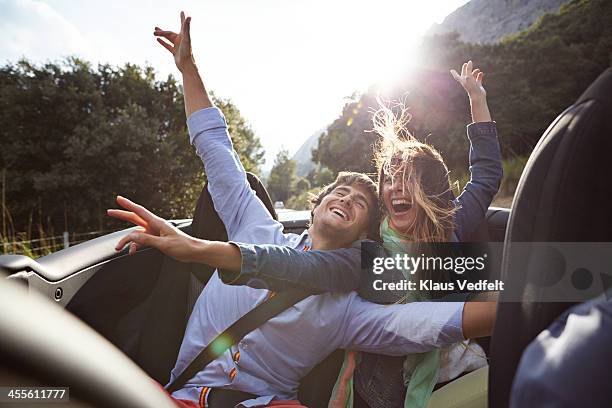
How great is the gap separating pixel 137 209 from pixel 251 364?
705 mm

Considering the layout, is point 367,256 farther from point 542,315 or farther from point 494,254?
point 542,315

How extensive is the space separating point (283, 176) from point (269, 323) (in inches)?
1028

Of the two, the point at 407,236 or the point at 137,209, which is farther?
the point at 407,236

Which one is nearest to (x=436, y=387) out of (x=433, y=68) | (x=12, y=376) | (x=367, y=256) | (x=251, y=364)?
(x=367, y=256)

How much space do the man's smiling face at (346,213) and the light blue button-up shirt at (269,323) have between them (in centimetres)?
12

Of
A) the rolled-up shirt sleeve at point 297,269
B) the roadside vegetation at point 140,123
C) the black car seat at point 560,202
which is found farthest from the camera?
the roadside vegetation at point 140,123

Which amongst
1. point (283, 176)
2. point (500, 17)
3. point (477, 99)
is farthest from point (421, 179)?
point (500, 17)

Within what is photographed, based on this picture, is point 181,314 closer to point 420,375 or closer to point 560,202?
point 420,375

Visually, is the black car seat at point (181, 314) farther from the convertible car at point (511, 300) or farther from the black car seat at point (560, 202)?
the black car seat at point (560, 202)

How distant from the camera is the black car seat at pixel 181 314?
5.25ft

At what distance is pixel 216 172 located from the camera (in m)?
1.76

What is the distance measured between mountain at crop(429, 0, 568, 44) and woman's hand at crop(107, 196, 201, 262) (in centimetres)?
1672

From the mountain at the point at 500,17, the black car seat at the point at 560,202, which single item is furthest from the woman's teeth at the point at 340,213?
the mountain at the point at 500,17

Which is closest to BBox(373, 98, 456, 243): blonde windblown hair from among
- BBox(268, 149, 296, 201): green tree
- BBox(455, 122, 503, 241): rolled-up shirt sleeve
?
BBox(455, 122, 503, 241): rolled-up shirt sleeve
